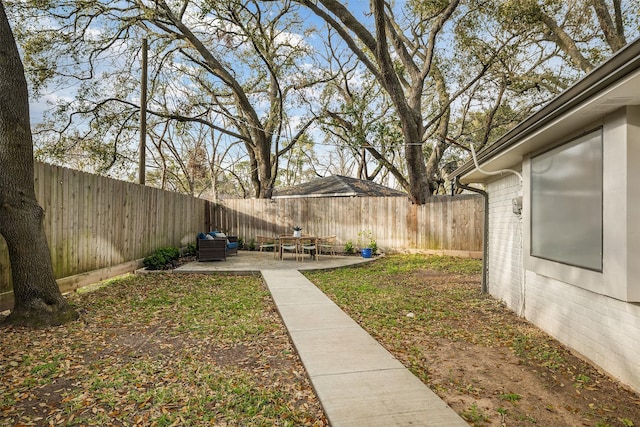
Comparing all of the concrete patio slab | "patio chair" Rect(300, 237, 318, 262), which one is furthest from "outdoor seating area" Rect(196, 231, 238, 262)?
"patio chair" Rect(300, 237, 318, 262)

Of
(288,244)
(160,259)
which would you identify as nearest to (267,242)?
(288,244)

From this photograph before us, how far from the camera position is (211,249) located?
904 centimetres

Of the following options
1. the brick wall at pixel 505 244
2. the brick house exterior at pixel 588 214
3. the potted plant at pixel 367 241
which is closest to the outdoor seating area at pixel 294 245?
the potted plant at pixel 367 241

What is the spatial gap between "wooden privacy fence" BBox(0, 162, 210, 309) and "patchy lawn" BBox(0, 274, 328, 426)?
976mm

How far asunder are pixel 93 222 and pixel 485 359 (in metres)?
6.35

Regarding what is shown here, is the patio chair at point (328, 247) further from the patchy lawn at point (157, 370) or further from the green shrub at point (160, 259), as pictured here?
the patchy lawn at point (157, 370)

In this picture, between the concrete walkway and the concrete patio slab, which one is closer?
the concrete walkway

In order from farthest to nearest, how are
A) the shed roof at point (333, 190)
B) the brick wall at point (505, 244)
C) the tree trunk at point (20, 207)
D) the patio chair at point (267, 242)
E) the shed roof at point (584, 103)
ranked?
the shed roof at point (333, 190), the patio chair at point (267, 242), the brick wall at point (505, 244), the tree trunk at point (20, 207), the shed roof at point (584, 103)

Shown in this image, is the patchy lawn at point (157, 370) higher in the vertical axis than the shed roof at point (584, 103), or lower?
lower

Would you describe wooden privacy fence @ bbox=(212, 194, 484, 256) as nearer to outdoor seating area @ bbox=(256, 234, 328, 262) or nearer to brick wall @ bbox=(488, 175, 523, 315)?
outdoor seating area @ bbox=(256, 234, 328, 262)

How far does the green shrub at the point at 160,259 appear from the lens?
7.65 meters

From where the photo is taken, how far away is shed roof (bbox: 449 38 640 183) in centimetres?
204

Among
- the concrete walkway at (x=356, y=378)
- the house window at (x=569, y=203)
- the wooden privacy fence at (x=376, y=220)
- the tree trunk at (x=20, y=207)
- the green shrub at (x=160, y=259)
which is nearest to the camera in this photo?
the concrete walkway at (x=356, y=378)

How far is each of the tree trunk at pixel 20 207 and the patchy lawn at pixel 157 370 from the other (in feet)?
1.08
